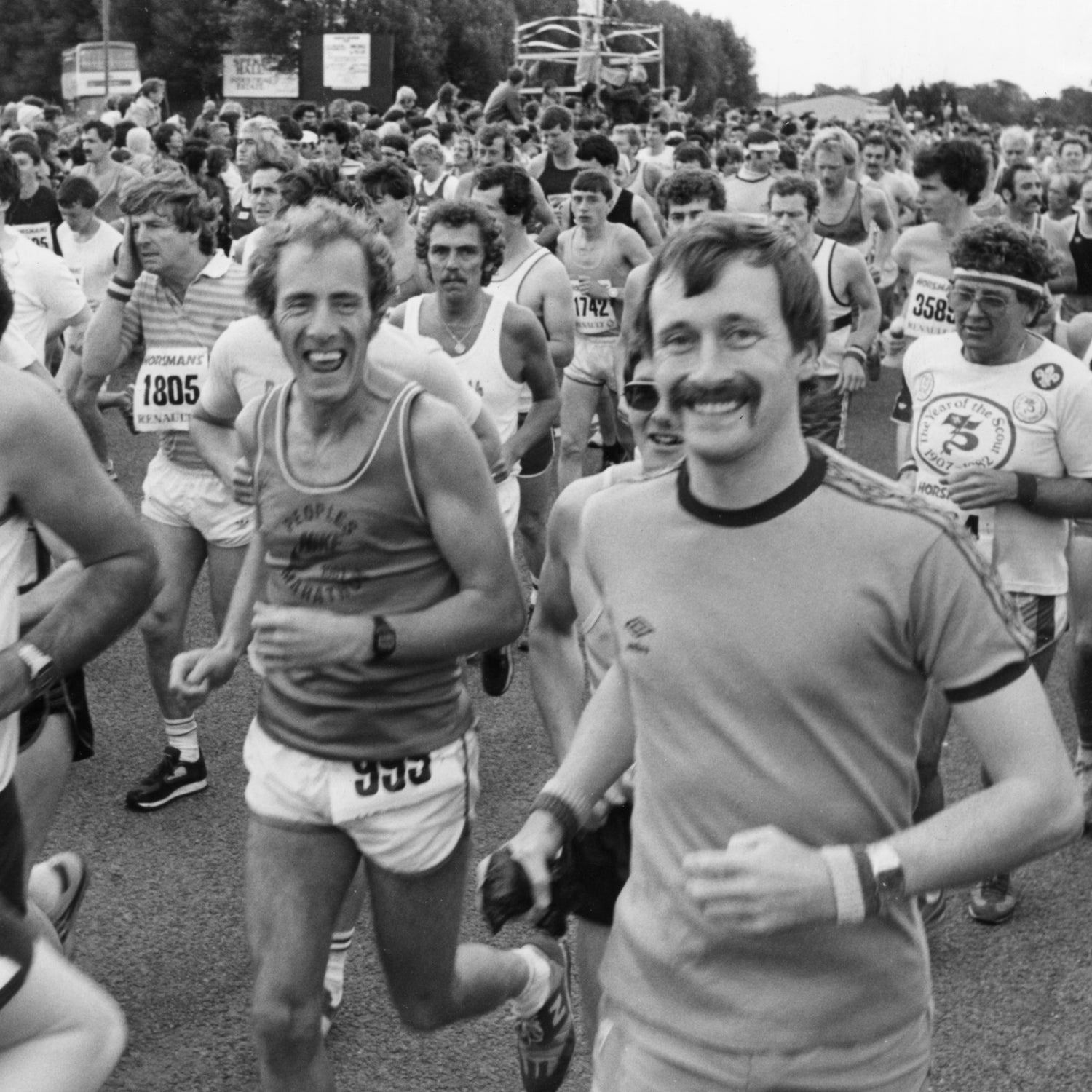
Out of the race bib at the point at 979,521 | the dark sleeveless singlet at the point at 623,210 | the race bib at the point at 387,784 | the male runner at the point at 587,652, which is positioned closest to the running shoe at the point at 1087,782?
the race bib at the point at 979,521

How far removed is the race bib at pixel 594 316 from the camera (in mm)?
9117

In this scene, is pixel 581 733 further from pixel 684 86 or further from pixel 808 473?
pixel 684 86

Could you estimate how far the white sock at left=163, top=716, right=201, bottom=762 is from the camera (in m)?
5.73

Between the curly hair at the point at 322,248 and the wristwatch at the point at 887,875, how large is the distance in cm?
176

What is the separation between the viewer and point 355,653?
121 inches

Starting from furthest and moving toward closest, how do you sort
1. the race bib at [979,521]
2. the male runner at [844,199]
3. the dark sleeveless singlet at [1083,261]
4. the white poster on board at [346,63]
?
the white poster on board at [346,63]
the male runner at [844,199]
the dark sleeveless singlet at [1083,261]
the race bib at [979,521]

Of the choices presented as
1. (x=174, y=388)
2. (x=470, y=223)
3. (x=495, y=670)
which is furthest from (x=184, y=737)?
(x=470, y=223)

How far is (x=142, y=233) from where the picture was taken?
19.2 feet

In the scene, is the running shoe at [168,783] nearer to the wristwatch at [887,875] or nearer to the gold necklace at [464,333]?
the gold necklace at [464,333]

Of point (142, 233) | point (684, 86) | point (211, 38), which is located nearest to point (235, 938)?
point (142, 233)

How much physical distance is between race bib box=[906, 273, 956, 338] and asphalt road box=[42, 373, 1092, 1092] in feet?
7.78

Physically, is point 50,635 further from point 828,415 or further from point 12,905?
point 828,415

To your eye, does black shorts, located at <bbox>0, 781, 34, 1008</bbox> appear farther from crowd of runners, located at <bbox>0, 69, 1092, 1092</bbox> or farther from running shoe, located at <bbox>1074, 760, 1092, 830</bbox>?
running shoe, located at <bbox>1074, 760, 1092, 830</bbox>

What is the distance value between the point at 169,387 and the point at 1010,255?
9.30ft
